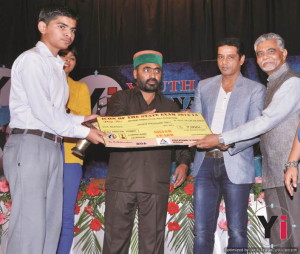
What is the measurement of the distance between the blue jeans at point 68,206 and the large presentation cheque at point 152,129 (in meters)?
0.75

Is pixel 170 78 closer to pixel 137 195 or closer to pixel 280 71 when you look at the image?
pixel 280 71

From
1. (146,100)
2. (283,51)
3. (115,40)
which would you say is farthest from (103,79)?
(283,51)

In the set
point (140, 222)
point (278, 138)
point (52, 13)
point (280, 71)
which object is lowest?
point (140, 222)

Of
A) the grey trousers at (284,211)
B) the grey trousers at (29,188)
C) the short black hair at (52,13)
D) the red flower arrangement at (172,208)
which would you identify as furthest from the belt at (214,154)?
the short black hair at (52,13)

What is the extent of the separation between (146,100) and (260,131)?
3.36ft

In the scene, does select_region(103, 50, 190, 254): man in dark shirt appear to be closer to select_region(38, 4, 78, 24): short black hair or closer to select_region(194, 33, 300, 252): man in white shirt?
select_region(194, 33, 300, 252): man in white shirt

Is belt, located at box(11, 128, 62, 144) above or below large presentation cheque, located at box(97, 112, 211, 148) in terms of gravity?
below

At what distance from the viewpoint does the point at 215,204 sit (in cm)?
357

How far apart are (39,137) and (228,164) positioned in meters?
1.48

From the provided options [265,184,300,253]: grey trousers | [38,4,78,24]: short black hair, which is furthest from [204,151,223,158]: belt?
[38,4,78,24]: short black hair

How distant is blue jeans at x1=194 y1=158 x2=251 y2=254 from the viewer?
3.45 meters

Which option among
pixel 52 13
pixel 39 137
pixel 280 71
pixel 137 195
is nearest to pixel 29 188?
pixel 39 137

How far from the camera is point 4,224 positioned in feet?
14.2

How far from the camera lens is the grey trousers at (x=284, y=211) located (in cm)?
318
